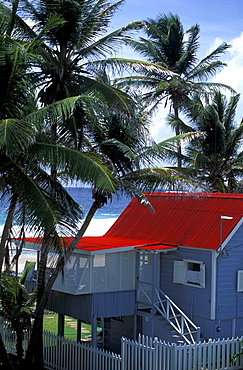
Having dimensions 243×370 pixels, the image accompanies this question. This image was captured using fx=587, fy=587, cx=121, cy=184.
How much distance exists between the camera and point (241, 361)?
1764cm

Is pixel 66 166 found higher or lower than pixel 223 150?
lower

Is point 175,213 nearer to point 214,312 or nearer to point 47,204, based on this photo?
point 214,312

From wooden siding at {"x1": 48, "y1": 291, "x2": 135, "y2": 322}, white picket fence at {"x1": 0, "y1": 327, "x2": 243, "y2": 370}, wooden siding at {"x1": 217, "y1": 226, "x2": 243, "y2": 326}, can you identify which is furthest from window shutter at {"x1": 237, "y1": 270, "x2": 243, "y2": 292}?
wooden siding at {"x1": 48, "y1": 291, "x2": 135, "y2": 322}

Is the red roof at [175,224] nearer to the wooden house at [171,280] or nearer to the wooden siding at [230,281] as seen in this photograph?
the wooden house at [171,280]

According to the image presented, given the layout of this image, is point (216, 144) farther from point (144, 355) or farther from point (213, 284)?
point (144, 355)

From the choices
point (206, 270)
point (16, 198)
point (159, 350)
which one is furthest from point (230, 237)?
point (16, 198)

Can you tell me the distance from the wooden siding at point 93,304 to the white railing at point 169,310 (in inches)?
19.5

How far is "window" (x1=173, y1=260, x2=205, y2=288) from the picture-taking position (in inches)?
787

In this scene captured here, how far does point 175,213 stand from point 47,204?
9.70m

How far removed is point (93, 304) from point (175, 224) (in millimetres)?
4666

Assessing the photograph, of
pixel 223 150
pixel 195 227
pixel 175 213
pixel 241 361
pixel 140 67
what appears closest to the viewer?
pixel 241 361

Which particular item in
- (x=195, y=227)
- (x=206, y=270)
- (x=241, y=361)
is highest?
(x=195, y=227)

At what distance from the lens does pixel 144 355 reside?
1658cm

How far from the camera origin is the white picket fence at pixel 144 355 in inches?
638
